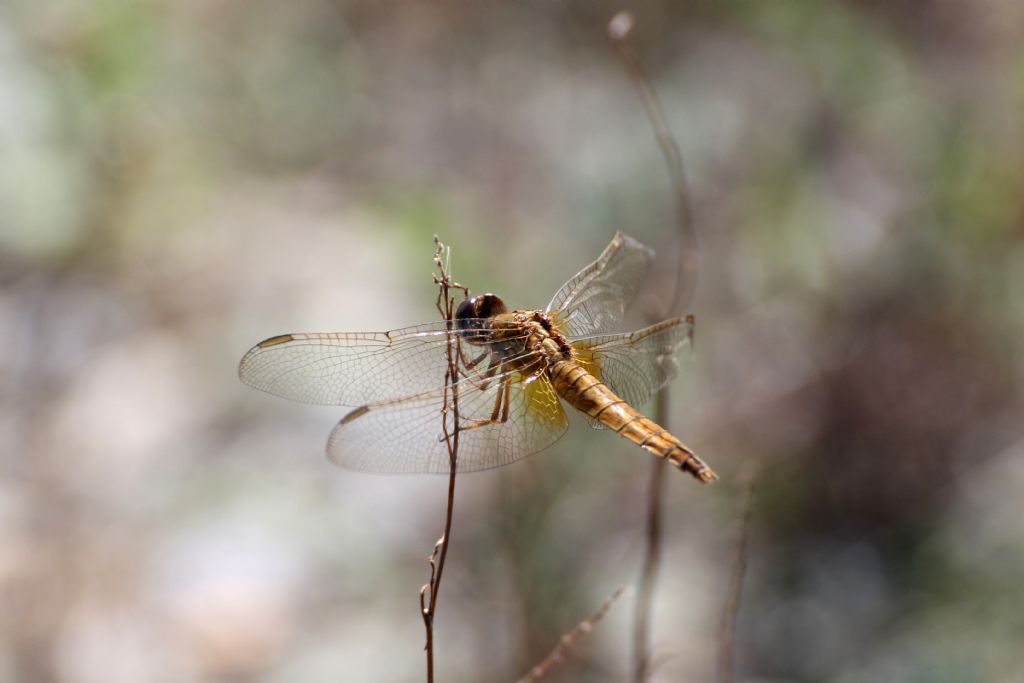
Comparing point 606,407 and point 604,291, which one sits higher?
point 604,291

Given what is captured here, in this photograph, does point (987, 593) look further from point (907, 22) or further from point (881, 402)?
point (907, 22)

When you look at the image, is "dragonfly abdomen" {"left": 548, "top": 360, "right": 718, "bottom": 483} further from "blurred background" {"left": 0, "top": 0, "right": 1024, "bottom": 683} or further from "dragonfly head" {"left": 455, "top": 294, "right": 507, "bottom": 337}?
"blurred background" {"left": 0, "top": 0, "right": 1024, "bottom": 683}

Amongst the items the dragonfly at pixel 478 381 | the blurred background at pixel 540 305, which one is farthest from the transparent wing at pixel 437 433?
the blurred background at pixel 540 305

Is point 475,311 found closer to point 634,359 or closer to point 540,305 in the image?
point 634,359

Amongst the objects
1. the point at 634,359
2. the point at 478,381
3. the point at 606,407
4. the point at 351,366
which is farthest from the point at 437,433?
the point at 634,359

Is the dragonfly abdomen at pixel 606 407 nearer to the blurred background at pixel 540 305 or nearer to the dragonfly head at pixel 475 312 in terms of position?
the dragonfly head at pixel 475 312

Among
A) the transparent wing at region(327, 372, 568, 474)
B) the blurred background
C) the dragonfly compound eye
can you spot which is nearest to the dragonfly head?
the dragonfly compound eye
